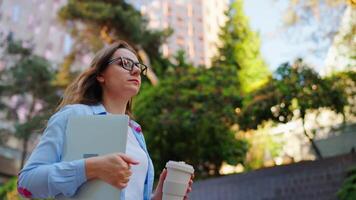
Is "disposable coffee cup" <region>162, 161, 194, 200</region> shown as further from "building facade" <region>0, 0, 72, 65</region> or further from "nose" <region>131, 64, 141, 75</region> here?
"building facade" <region>0, 0, 72, 65</region>

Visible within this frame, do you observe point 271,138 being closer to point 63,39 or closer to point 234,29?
point 234,29

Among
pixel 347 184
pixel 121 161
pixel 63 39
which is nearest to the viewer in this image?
pixel 121 161

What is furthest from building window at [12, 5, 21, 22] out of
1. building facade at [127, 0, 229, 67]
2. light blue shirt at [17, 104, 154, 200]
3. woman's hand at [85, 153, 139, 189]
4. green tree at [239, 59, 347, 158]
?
woman's hand at [85, 153, 139, 189]

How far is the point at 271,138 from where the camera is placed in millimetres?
10812

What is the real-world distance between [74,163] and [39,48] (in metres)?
33.8

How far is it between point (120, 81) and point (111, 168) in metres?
0.47

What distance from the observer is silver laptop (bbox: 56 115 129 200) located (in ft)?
4.14

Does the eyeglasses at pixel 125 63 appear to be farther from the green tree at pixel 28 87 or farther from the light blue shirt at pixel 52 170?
the green tree at pixel 28 87

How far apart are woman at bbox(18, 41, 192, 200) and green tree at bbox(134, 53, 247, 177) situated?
8.25 meters

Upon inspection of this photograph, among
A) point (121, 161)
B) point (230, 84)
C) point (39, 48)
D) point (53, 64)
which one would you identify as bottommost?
point (121, 161)

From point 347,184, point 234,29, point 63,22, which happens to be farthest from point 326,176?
point 63,22

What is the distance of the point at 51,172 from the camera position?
1245mm

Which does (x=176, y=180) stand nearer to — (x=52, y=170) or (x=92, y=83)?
(x=52, y=170)

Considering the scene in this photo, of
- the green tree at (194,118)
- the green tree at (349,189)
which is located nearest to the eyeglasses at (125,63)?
the green tree at (349,189)
